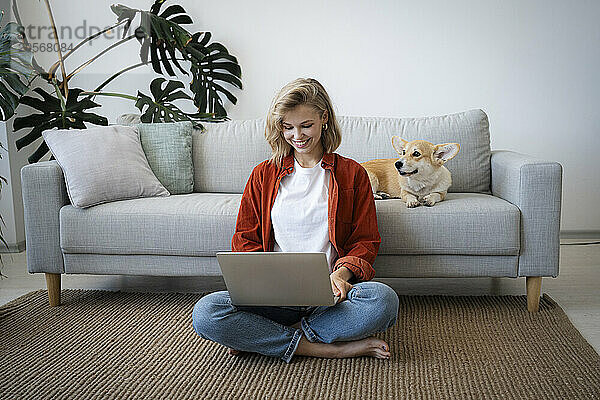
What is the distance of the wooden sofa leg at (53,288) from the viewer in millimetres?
2548

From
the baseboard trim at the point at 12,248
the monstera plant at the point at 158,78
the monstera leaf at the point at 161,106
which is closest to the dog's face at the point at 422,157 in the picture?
the monstera plant at the point at 158,78

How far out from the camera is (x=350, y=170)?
207 centimetres

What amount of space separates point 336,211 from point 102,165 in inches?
44.0

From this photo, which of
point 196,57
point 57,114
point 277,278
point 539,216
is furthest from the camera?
point 196,57

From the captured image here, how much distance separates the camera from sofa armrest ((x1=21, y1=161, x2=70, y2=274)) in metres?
2.51

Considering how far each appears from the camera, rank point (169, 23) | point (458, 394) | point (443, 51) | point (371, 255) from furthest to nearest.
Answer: point (443, 51) < point (169, 23) < point (371, 255) < point (458, 394)

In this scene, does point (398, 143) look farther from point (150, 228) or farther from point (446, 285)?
point (150, 228)

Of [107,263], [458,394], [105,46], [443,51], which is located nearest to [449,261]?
[458,394]

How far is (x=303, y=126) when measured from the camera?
192cm

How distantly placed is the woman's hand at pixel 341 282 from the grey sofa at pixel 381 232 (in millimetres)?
533

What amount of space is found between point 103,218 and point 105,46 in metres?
1.80

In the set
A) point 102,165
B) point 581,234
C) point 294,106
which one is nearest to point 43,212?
point 102,165

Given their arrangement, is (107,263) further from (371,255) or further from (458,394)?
(458,394)

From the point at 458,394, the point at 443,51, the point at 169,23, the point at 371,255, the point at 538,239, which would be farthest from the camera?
the point at 443,51
